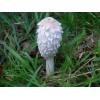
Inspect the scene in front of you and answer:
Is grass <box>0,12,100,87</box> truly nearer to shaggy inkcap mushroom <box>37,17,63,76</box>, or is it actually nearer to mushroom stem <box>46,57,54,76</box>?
mushroom stem <box>46,57,54,76</box>

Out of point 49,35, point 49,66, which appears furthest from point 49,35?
point 49,66

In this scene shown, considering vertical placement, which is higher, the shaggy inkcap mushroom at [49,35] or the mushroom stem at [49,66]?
the shaggy inkcap mushroom at [49,35]

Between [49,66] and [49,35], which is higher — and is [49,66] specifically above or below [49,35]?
below

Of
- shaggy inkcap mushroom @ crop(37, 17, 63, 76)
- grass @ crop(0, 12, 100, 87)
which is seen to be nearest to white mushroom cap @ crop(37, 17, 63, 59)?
shaggy inkcap mushroom @ crop(37, 17, 63, 76)

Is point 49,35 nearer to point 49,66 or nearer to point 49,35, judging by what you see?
point 49,35

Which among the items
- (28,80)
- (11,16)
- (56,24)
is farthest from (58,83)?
(11,16)

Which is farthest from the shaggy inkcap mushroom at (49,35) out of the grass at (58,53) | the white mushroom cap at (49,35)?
the grass at (58,53)

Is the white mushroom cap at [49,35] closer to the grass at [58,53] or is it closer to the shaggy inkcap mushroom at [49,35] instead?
the shaggy inkcap mushroom at [49,35]

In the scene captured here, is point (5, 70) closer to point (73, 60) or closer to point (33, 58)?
point (33, 58)

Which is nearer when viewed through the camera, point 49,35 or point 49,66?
point 49,35
